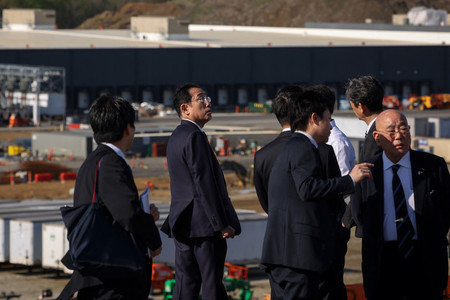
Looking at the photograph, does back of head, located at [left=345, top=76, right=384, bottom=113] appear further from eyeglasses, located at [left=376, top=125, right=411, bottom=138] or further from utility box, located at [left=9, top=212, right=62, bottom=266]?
utility box, located at [left=9, top=212, right=62, bottom=266]

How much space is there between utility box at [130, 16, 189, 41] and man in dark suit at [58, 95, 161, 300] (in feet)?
311

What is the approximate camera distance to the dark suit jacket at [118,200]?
9062 millimetres

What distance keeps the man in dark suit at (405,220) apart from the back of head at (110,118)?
226cm

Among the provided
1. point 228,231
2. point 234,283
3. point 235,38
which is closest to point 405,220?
point 228,231

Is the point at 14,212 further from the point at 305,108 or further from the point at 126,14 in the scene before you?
the point at 126,14

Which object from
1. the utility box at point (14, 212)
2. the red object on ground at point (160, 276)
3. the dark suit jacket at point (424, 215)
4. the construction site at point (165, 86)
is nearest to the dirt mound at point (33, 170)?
the construction site at point (165, 86)

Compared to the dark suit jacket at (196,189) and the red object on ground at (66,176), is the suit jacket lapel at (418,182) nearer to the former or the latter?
the dark suit jacket at (196,189)

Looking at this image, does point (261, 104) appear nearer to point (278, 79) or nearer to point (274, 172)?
point (278, 79)

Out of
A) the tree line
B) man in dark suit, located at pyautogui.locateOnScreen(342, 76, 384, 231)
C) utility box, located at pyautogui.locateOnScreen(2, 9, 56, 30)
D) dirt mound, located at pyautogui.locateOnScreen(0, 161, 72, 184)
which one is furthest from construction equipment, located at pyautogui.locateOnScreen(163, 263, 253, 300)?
the tree line

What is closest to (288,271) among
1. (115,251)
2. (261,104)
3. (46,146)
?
(115,251)

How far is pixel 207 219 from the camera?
10.9 metres

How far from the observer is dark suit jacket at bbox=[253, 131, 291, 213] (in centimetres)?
1096

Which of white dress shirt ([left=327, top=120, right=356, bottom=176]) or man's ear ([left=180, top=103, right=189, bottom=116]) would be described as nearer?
man's ear ([left=180, top=103, right=189, bottom=116])

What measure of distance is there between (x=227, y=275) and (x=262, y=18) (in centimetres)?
14058
